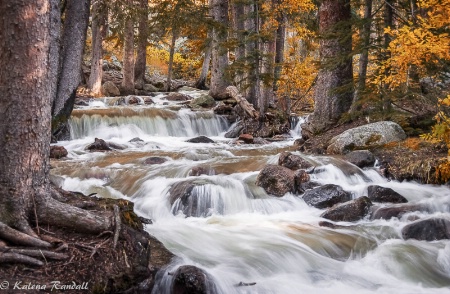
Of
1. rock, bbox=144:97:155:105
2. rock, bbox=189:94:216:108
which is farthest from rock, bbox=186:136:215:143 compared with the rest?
rock, bbox=144:97:155:105

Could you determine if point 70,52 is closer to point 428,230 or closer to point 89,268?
point 89,268

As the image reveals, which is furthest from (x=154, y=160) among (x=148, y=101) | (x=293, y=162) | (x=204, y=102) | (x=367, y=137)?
(x=148, y=101)

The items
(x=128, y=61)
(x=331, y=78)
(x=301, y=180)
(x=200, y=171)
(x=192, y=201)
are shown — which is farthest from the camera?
(x=128, y=61)

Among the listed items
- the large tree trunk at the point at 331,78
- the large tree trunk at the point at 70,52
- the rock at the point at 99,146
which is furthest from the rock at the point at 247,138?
the large tree trunk at the point at 70,52

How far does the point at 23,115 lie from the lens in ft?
12.4

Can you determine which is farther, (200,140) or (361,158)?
(200,140)

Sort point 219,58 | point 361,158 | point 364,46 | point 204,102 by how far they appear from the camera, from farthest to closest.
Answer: point 204,102
point 219,58
point 364,46
point 361,158

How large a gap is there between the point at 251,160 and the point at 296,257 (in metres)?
4.88

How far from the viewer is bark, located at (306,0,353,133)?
11.5 m

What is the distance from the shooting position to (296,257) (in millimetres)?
5980

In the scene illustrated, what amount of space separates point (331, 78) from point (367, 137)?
7.86ft

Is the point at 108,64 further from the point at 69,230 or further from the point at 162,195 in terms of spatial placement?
the point at 69,230

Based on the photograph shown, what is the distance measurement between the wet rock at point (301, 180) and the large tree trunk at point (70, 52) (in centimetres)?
571

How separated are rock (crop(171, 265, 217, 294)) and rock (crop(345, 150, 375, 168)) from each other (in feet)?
19.5
